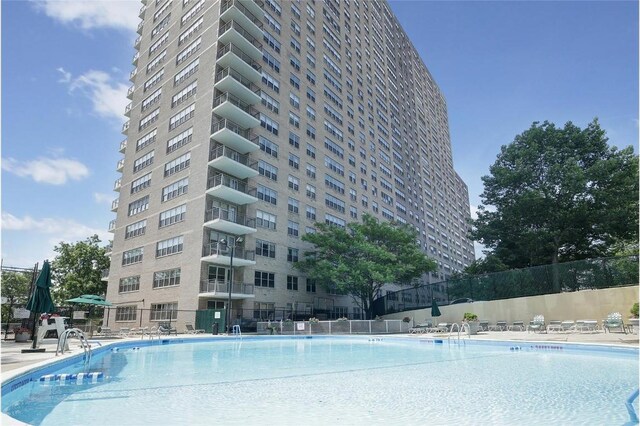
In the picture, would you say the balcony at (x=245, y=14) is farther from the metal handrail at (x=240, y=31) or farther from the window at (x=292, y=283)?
the window at (x=292, y=283)

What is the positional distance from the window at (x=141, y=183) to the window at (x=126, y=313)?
39.4 ft

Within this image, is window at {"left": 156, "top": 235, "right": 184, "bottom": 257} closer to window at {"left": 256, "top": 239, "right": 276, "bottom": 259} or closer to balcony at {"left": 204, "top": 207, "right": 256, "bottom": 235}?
balcony at {"left": 204, "top": 207, "right": 256, "bottom": 235}

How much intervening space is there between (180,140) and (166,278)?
43.5 feet

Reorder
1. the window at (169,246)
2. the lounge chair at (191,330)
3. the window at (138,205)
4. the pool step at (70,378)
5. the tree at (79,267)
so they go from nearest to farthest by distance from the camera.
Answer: the pool step at (70,378) < the lounge chair at (191,330) < the window at (169,246) < the window at (138,205) < the tree at (79,267)

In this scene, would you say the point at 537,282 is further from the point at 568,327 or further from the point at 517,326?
the point at 568,327

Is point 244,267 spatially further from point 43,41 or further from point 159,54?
point 159,54

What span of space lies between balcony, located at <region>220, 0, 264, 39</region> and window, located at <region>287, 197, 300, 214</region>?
17564 mm

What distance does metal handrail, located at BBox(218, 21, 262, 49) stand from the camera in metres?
38.8

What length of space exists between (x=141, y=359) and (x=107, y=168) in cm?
3746

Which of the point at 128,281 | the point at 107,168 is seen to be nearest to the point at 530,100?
the point at 128,281

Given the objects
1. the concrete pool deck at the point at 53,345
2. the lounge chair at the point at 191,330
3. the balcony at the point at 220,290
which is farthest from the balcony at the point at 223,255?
the concrete pool deck at the point at 53,345

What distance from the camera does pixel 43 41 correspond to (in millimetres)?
15352

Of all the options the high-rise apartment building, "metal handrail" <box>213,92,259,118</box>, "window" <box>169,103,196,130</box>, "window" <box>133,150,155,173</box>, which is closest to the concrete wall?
the high-rise apartment building

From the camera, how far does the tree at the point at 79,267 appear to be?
48.8 m
